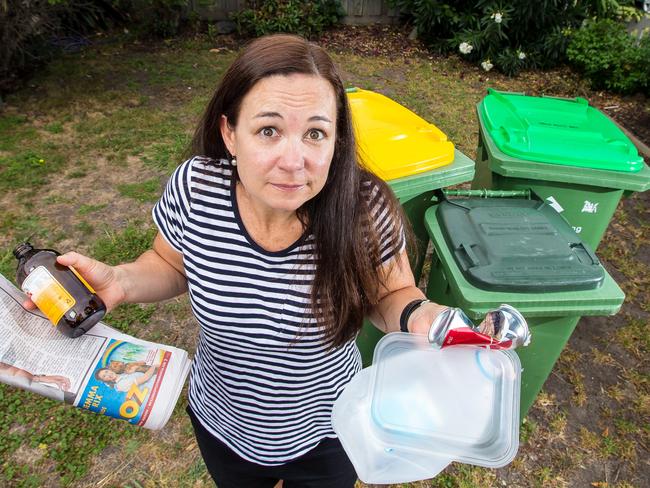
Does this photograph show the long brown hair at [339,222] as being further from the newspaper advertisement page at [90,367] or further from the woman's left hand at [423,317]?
the newspaper advertisement page at [90,367]

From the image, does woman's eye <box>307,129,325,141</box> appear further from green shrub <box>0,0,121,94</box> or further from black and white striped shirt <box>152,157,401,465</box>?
green shrub <box>0,0,121,94</box>

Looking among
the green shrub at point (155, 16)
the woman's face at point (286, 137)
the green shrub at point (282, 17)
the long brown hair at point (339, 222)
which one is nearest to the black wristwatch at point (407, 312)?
the long brown hair at point (339, 222)

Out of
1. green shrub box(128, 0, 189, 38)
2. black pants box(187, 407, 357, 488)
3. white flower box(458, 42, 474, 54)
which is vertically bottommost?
white flower box(458, 42, 474, 54)

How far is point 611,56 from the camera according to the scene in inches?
233

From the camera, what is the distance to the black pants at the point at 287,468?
1509 millimetres

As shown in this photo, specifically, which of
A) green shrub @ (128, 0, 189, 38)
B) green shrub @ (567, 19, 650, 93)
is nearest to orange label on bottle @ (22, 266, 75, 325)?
green shrub @ (128, 0, 189, 38)

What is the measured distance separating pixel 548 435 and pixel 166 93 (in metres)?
5.10

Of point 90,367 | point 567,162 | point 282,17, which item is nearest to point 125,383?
point 90,367

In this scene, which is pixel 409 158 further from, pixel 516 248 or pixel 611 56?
pixel 611 56

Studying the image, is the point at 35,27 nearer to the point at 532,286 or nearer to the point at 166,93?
the point at 166,93

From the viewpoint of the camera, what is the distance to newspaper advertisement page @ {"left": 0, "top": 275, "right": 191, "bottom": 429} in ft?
3.86

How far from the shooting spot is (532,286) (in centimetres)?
171

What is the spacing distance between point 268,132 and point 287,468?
3.45 ft

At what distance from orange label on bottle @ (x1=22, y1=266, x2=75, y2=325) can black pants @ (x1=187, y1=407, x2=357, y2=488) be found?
0.60 m
